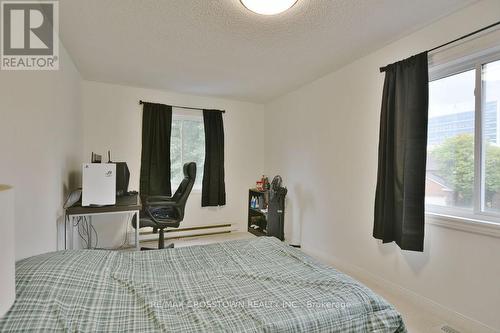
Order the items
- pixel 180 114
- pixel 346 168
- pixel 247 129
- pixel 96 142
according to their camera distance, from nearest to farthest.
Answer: pixel 346 168
pixel 96 142
pixel 180 114
pixel 247 129

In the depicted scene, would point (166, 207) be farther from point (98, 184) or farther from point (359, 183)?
point (359, 183)

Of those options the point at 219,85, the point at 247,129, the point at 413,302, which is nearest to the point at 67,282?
the point at 413,302

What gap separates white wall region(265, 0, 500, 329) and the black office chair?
1565 mm

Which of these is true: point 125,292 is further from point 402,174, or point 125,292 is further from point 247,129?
point 247,129

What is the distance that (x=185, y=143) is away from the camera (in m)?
4.08

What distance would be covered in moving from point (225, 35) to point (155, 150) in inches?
84.0

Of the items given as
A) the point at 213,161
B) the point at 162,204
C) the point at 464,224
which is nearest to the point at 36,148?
the point at 162,204

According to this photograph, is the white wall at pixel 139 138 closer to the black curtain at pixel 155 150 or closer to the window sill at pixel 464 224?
the black curtain at pixel 155 150

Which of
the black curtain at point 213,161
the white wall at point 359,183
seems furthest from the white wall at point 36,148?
the white wall at point 359,183

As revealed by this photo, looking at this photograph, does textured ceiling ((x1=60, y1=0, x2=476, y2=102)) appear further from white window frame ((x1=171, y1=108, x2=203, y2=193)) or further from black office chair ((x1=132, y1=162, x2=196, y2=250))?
black office chair ((x1=132, y1=162, x2=196, y2=250))

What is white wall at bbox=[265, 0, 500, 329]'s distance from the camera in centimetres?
179

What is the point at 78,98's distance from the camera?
3127 mm

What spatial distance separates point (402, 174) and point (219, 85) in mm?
2545

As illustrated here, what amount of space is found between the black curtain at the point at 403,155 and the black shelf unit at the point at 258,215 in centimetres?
196
